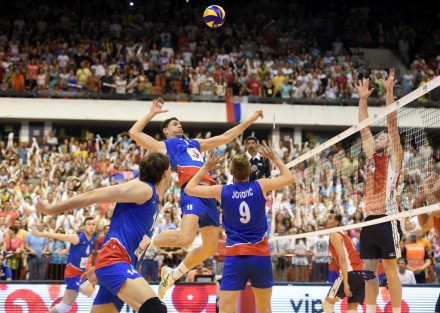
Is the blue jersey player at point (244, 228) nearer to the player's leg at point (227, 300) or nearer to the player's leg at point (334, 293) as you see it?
the player's leg at point (227, 300)

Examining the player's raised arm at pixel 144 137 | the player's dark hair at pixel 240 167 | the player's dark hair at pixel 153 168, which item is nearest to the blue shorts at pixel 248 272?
the player's dark hair at pixel 240 167

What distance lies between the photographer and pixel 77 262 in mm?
13758

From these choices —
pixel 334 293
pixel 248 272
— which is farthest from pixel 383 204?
pixel 248 272

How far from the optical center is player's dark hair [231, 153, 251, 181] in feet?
28.2

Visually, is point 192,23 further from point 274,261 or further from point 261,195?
point 261,195

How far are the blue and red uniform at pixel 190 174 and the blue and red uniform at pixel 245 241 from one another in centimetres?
148

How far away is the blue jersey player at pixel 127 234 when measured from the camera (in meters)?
6.81

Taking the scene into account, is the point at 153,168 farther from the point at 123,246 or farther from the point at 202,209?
the point at 202,209

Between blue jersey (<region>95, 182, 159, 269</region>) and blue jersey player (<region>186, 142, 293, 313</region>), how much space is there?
1396 mm

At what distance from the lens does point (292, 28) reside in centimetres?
3503

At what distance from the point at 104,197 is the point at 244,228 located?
7.44ft

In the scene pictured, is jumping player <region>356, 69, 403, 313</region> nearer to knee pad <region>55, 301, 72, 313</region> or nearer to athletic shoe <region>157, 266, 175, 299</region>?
athletic shoe <region>157, 266, 175, 299</region>

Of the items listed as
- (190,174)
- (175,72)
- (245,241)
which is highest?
(175,72)

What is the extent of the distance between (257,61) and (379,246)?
21479mm
